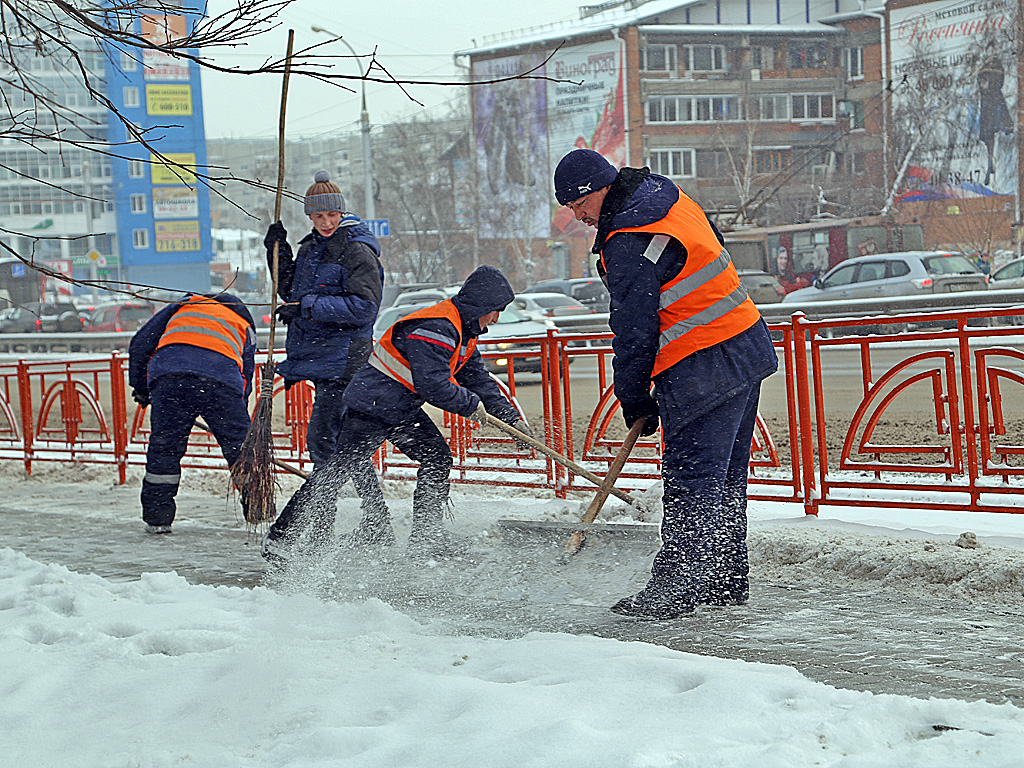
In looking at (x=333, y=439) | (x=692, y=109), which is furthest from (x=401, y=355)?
(x=692, y=109)

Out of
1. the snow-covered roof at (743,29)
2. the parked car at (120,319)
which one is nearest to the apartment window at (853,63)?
the snow-covered roof at (743,29)

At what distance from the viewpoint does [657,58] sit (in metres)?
50.5

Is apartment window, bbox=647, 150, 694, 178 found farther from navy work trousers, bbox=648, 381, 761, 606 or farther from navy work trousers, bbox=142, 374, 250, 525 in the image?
navy work trousers, bbox=648, 381, 761, 606

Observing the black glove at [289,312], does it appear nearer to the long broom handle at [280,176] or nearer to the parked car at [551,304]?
the long broom handle at [280,176]

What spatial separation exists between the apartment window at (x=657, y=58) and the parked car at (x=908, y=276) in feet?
106

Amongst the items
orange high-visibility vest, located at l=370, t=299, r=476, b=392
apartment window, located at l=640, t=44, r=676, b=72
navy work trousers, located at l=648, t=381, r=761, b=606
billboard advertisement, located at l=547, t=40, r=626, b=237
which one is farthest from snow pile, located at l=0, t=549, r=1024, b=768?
apartment window, located at l=640, t=44, r=676, b=72

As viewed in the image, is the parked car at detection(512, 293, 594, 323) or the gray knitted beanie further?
the parked car at detection(512, 293, 594, 323)

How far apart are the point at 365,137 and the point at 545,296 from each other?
8.86m

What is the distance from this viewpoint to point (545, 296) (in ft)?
73.8

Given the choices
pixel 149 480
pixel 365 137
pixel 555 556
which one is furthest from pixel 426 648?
pixel 365 137

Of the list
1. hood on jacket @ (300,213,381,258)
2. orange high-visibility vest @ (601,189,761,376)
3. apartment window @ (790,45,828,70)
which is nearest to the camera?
orange high-visibility vest @ (601,189,761,376)

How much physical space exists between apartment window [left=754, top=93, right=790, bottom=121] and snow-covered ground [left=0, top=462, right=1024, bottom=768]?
4586 cm

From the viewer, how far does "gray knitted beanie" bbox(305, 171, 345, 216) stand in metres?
5.12

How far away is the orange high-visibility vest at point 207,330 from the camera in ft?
18.7
